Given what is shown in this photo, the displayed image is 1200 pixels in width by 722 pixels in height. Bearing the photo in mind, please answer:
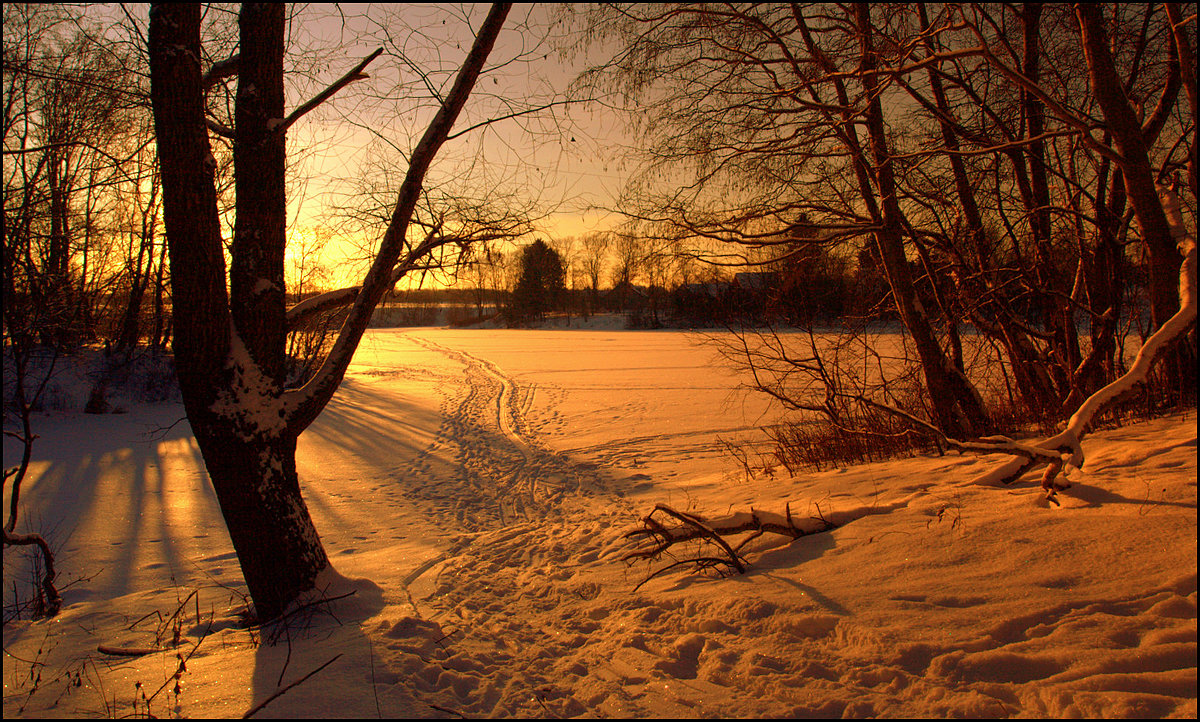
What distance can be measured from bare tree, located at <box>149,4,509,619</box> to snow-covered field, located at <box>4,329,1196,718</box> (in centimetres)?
57

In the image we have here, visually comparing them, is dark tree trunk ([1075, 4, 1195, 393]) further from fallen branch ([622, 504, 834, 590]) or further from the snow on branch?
the snow on branch

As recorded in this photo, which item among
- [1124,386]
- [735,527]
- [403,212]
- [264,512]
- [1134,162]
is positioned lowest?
[735,527]

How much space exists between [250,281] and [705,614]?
10.3 feet

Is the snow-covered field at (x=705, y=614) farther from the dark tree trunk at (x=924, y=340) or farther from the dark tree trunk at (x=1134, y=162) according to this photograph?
the dark tree trunk at (x=924, y=340)

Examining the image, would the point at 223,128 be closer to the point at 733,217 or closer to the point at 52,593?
the point at 52,593

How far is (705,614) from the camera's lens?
2.85 meters

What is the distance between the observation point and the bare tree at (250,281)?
2.97 meters

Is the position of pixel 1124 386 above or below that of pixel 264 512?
above

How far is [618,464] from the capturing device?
8609 mm

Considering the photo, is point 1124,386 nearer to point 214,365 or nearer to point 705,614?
point 705,614

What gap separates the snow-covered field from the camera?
7.02 feet

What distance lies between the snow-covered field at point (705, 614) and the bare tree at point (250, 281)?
1.88 ft

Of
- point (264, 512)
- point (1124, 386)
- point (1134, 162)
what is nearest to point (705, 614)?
point (1124, 386)

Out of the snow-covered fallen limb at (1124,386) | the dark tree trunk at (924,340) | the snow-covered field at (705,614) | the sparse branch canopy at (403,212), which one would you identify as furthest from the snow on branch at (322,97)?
the dark tree trunk at (924,340)
